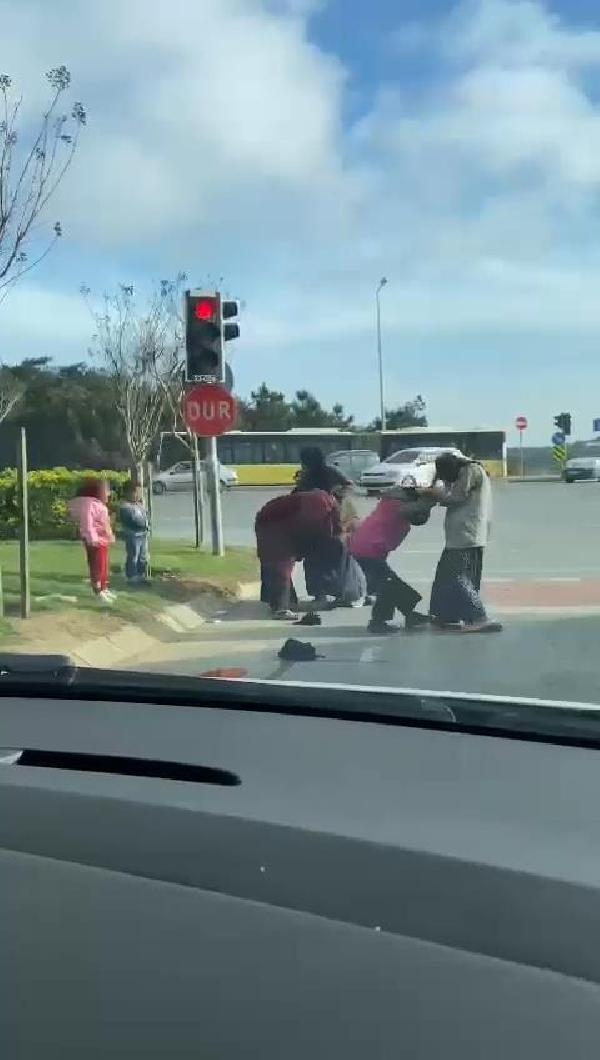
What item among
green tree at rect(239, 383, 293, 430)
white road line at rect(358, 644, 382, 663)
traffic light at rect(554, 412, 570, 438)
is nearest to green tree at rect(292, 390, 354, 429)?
green tree at rect(239, 383, 293, 430)

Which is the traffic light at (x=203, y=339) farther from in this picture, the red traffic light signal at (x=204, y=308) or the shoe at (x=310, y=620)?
the shoe at (x=310, y=620)

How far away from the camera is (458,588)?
37.9ft

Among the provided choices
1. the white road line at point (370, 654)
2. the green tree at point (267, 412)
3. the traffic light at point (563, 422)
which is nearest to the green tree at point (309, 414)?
the green tree at point (267, 412)

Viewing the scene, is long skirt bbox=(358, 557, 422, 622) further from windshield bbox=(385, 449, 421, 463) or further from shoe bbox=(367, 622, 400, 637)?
windshield bbox=(385, 449, 421, 463)

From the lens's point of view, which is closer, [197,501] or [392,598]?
[392,598]

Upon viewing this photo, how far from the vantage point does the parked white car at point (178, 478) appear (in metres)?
28.7

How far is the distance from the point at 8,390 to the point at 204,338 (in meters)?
19.2

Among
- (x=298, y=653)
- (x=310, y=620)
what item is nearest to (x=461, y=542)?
(x=310, y=620)

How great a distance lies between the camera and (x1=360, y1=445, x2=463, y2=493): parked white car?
1285 cm

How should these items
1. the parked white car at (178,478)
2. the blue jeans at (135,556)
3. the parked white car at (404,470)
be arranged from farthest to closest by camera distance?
the parked white car at (178,478) < the blue jeans at (135,556) < the parked white car at (404,470)

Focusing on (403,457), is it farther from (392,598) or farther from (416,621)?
(416,621)

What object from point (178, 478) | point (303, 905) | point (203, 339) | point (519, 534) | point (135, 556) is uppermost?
point (203, 339)

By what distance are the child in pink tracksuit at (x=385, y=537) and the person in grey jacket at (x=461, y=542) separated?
0.98ft

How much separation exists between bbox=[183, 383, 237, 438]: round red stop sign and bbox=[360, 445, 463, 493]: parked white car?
1.89 m
